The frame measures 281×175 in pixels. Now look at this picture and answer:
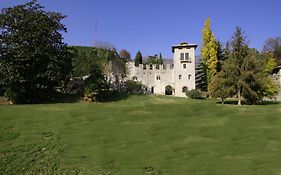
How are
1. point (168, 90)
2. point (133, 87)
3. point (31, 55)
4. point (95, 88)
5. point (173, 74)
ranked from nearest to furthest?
1. point (31, 55)
2. point (95, 88)
3. point (133, 87)
4. point (173, 74)
5. point (168, 90)

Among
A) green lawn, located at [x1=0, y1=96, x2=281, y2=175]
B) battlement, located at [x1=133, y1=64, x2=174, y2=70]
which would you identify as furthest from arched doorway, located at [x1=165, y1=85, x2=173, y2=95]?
green lawn, located at [x1=0, y1=96, x2=281, y2=175]

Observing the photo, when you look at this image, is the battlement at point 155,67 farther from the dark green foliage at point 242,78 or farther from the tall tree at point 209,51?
the dark green foliage at point 242,78

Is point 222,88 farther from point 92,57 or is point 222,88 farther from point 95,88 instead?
point 92,57

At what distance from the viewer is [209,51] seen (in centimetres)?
5938

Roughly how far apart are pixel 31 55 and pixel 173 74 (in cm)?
3152

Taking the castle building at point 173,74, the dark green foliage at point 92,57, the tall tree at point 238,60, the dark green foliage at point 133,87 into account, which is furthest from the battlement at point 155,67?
the tall tree at point 238,60

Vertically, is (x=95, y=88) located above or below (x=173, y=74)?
below

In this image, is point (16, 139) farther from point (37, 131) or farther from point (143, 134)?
point (143, 134)

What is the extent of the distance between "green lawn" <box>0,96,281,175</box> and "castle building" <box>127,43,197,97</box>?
31.3m

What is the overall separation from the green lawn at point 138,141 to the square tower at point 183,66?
3120 cm

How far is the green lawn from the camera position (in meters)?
16.9

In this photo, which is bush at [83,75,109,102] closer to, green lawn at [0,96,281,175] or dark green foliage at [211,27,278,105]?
green lawn at [0,96,281,175]

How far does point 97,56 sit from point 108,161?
45.4m

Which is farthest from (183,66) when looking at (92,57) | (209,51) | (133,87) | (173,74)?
(92,57)
